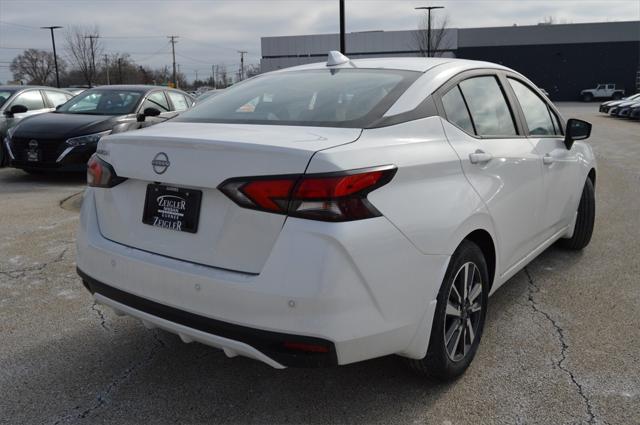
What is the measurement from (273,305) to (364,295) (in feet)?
1.16

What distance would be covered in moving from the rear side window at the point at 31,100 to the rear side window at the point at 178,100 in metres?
2.99

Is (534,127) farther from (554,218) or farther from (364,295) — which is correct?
(364,295)

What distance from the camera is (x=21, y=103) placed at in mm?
11188

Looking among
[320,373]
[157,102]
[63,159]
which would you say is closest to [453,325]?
[320,373]

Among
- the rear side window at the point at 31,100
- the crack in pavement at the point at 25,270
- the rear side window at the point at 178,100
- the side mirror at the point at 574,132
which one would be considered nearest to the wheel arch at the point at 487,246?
the side mirror at the point at 574,132

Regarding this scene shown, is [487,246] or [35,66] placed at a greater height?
[35,66]

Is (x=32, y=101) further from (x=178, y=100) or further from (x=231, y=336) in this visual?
(x=231, y=336)

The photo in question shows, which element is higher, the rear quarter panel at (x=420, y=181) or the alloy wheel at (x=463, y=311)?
the rear quarter panel at (x=420, y=181)

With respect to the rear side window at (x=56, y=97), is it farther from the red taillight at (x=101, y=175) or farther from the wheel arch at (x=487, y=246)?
the wheel arch at (x=487, y=246)

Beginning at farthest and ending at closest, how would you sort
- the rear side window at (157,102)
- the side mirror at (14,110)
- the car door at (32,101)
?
the car door at (32,101)
the side mirror at (14,110)
the rear side window at (157,102)

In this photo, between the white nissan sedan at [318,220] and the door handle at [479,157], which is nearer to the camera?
the white nissan sedan at [318,220]

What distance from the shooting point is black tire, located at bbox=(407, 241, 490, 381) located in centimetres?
256

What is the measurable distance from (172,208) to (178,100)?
351 inches

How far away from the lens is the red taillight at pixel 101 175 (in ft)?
8.61
